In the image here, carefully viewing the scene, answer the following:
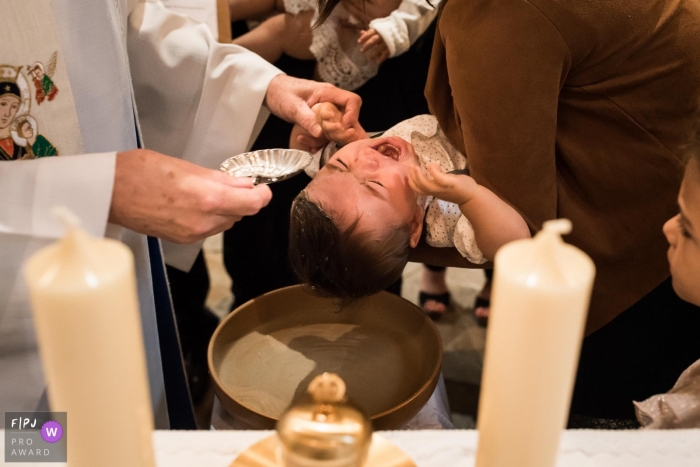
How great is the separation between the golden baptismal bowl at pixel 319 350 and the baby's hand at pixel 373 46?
0.74 m

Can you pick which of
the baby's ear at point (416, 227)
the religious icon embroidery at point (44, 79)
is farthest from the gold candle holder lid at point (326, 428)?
the baby's ear at point (416, 227)

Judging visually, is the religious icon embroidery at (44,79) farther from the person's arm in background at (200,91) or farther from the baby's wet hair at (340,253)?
the baby's wet hair at (340,253)

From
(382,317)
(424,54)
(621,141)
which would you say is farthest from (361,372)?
(424,54)

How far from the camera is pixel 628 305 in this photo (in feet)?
3.42

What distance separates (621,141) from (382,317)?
49 cm

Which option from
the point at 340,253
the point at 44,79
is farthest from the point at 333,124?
the point at 44,79

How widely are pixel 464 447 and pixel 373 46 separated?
1.18 meters

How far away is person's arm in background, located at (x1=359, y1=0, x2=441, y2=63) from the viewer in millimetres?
1507

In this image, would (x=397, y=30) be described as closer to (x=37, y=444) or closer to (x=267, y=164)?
(x=267, y=164)

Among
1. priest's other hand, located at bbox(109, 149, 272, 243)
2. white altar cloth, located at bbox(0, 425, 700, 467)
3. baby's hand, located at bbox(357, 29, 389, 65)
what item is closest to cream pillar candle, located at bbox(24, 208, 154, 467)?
white altar cloth, located at bbox(0, 425, 700, 467)

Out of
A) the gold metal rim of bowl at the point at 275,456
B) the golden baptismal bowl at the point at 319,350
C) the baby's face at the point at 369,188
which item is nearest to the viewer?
the gold metal rim of bowl at the point at 275,456

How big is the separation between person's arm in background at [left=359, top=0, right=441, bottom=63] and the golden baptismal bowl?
745mm

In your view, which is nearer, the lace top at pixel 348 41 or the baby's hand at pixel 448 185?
the baby's hand at pixel 448 185

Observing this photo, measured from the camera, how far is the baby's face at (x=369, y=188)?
109 cm
